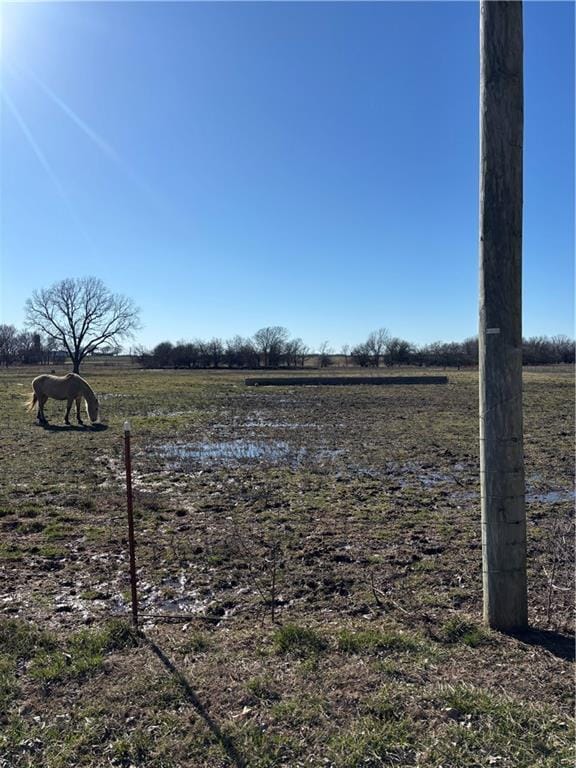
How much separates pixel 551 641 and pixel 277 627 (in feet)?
6.16

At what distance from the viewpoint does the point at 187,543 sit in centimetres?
595

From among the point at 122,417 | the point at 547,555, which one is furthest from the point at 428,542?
the point at 122,417

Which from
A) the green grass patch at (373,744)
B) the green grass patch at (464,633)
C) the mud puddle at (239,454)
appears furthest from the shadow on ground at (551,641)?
the mud puddle at (239,454)

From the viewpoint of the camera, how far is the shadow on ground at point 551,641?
3.40 meters

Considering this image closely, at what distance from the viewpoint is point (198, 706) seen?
296 centimetres

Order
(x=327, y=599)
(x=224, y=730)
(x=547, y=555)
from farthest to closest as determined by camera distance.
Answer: (x=547, y=555), (x=327, y=599), (x=224, y=730)

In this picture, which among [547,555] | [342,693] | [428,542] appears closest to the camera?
[342,693]

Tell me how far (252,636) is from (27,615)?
1832mm

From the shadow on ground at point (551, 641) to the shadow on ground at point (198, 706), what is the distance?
207cm

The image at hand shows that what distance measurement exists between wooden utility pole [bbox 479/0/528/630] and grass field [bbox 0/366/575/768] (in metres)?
0.44

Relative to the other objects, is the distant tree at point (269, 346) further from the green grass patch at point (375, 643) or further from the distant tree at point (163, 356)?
the green grass patch at point (375, 643)

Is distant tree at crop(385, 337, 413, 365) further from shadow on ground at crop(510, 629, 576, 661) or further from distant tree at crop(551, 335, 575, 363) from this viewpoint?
shadow on ground at crop(510, 629, 576, 661)

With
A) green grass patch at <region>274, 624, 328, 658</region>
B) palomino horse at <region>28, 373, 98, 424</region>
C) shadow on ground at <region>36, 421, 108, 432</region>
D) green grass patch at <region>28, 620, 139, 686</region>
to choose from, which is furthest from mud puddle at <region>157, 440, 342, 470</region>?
green grass patch at <region>274, 624, 328, 658</region>

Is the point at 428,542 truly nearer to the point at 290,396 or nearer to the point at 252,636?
the point at 252,636
